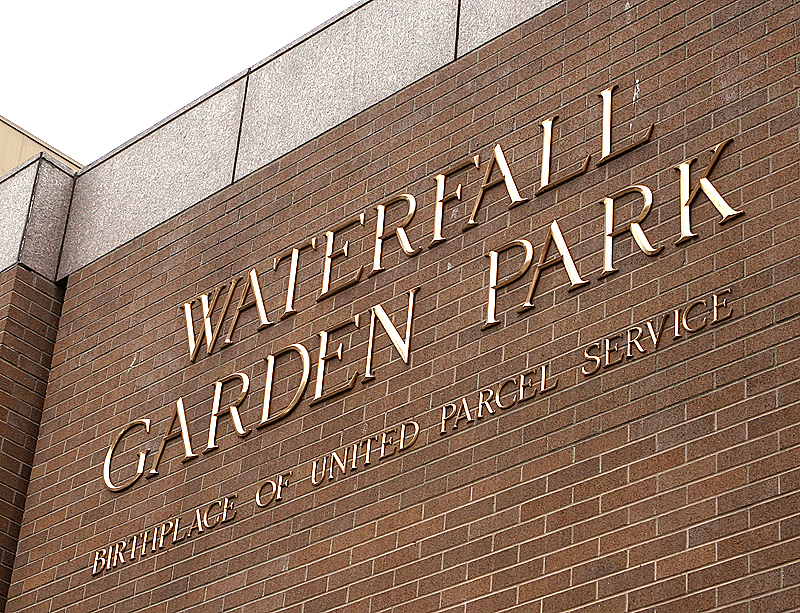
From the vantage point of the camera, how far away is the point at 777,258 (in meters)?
7.27

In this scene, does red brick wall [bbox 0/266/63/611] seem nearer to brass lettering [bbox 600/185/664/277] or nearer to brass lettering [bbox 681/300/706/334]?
brass lettering [bbox 600/185/664/277]

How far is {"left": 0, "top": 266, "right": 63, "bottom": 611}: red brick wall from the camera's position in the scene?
10.2 metres

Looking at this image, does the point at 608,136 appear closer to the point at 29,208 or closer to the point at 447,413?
the point at 447,413

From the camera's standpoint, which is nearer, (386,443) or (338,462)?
(386,443)

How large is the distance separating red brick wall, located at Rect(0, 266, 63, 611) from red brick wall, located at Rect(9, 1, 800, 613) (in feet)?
0.33

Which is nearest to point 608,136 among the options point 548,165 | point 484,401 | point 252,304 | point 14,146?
point 548,165

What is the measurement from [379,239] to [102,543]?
2352 millimetres

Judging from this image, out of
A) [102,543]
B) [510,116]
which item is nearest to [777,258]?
[510,116]

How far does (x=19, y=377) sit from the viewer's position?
1066 cm

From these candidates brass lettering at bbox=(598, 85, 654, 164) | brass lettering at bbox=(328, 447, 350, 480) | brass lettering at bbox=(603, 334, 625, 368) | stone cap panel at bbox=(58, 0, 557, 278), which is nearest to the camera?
brass lettering at bbox=(603, 334, 625, 368)

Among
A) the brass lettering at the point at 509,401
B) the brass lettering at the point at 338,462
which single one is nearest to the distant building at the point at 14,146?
the brass lettering at the point at 338,462

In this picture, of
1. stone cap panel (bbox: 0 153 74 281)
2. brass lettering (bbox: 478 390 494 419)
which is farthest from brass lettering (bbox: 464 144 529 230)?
stone cap panel (bbox: 0 153 74 281)

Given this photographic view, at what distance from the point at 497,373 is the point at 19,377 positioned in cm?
382

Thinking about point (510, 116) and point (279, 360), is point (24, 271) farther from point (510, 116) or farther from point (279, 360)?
point (510, 116)
